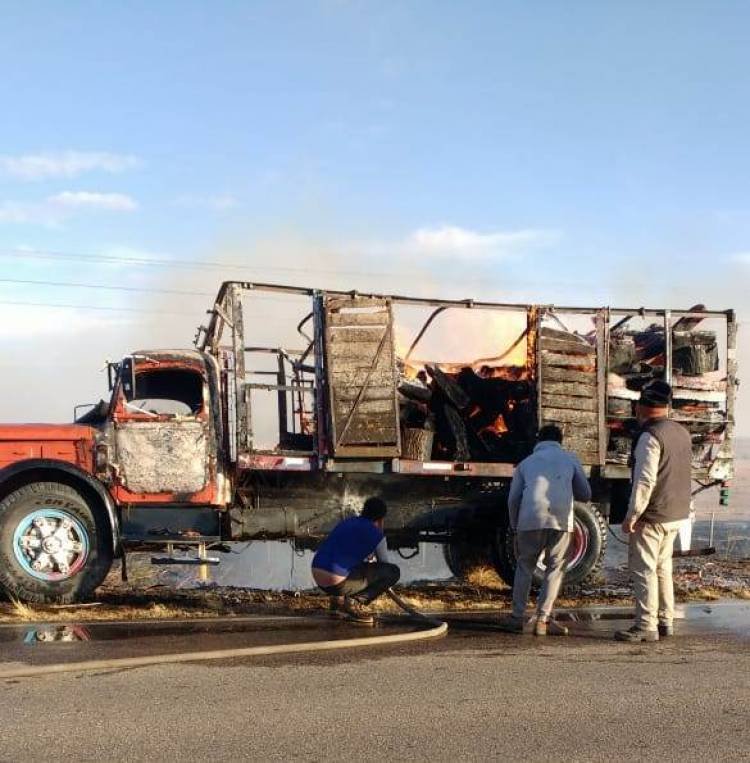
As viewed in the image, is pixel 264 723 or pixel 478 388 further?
pixel 478 388

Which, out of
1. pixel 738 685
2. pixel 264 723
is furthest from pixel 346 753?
pixel 738 685

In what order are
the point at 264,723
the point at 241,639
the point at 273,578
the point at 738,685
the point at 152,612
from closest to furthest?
the point at 264,723, the point at 738,685, the point at 241,639, the point at 152,612, the point at 273,578

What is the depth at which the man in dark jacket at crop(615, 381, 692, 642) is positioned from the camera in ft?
23.4

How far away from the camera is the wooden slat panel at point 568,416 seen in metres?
9.99

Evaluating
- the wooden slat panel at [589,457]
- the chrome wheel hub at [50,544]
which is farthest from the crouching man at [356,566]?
the wooden slat panel at [589,457]

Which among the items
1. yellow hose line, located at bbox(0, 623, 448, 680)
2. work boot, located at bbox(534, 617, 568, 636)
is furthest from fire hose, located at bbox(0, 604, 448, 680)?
work boot, located at bbox(534, 617, 568, 636)

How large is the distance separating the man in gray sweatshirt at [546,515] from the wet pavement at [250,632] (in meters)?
0.35

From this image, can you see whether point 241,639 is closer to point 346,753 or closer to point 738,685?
point 346,753

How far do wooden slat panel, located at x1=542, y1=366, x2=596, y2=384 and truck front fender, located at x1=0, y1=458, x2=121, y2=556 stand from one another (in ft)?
14.7

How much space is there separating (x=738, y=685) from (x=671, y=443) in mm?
2061

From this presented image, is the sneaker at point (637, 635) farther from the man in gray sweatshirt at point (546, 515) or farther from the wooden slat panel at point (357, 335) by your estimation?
the wooden slat panel at point (357, 335)

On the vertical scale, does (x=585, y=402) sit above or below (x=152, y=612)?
above

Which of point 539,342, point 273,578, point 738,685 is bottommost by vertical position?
point 273,578

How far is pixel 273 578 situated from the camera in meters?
13.7
